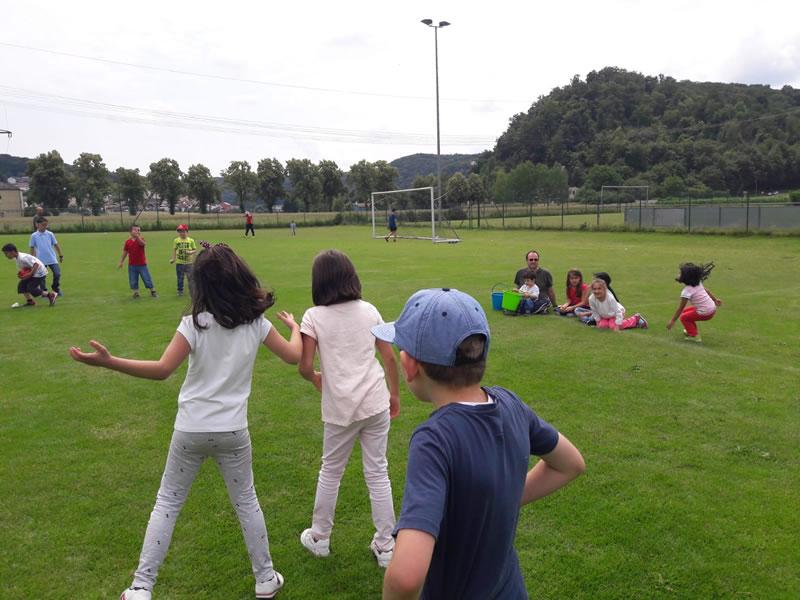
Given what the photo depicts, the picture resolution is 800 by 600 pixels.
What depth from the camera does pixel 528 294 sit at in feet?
39.0

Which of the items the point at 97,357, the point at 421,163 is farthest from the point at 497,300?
the point at 421,163

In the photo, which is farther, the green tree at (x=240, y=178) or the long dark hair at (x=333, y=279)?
the green tree at (x=240, y=178)

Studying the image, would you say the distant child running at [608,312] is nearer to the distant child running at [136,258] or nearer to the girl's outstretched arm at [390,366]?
the girl's outstretched arm at [390,366]

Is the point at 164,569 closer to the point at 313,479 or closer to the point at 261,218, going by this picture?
the point at 313,479

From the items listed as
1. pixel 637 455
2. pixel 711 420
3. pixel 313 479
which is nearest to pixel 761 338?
pixel 711 420

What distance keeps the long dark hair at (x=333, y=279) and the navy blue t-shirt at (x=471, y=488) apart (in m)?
1.93

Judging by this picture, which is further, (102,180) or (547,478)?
(102,180)

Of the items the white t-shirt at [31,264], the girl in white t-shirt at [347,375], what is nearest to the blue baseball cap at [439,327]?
the girl in white t-shirt at [347,375]

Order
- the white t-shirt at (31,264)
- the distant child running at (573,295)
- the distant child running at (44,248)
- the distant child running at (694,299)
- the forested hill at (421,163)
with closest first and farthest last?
the distant child running at (694,299) < the distant child running at (573,295) < the white t-shirt at (31,264) < the distant child running at (44,248) < the forested hill at (421,163)

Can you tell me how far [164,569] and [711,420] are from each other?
5.09 meters

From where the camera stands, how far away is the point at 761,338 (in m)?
9.52

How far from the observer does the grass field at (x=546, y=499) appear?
3682mm

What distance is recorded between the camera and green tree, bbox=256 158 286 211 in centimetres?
9944

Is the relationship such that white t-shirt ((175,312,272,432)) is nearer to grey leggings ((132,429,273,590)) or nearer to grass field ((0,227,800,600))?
grey leggings ((132,429,273,590))
